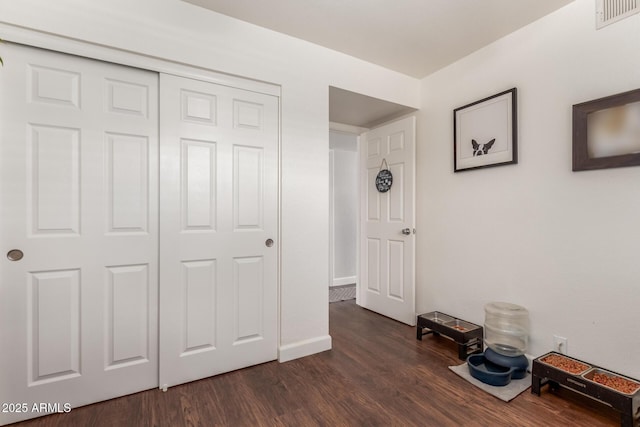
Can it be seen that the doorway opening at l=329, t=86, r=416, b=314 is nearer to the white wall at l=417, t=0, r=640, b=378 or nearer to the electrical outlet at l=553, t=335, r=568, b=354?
the white wall at l=417, t=0, r=640, b=378

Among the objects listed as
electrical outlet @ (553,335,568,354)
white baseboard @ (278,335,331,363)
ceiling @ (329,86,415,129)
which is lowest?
white baseboard @ (278,335,331,363)

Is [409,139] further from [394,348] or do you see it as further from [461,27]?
[394,348]

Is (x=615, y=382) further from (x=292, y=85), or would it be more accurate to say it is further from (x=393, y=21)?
(x=292, y=85)

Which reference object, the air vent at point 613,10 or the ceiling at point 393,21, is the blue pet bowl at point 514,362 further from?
the ceiling at point 393,21

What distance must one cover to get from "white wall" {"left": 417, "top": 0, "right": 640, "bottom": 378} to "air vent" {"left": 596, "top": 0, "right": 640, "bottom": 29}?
0.04m

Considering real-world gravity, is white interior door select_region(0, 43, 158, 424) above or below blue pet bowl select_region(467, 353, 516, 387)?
above

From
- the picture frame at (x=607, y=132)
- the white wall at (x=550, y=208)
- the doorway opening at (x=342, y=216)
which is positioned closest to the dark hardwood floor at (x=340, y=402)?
the white wall at (x=550, y=208)

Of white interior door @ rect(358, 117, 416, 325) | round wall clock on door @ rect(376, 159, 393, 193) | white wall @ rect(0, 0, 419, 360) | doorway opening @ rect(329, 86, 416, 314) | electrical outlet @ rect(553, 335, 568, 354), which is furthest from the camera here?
doorway opening @ rect(329, 86, 416, 314)

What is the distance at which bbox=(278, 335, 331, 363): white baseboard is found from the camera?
7.30 ft

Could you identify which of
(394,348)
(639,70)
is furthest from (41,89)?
(639,70)

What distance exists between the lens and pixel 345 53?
2.50 metres

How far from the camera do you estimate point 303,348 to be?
2.31 meters

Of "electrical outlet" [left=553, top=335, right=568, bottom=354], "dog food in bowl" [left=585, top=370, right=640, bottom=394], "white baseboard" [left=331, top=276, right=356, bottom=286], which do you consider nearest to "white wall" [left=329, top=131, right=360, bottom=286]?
"white baseboard" [left=331, top=276, right=356, bottom=286]

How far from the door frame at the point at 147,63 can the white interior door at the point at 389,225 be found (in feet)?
4.59
